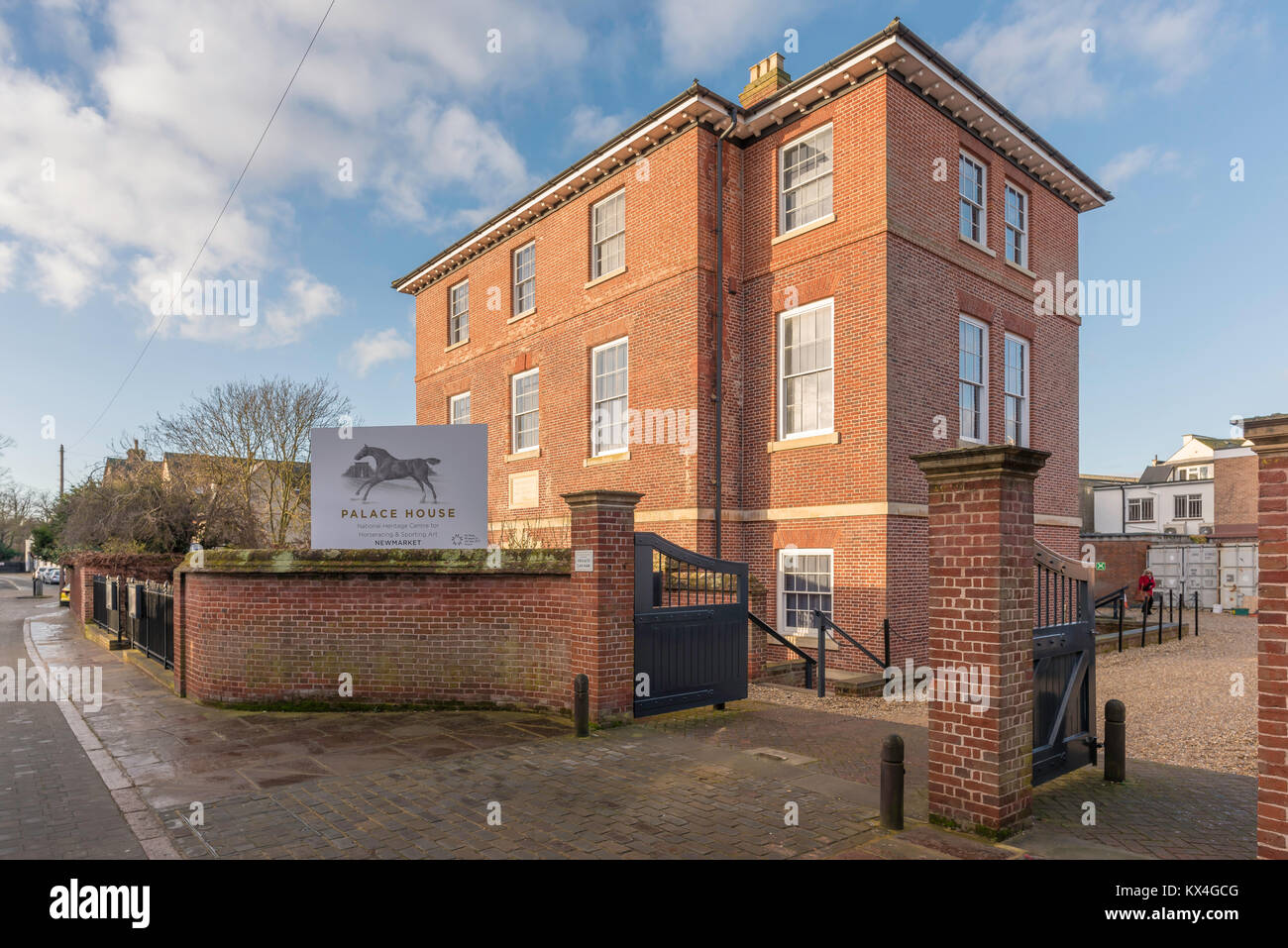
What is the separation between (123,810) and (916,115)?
1494 centimetres

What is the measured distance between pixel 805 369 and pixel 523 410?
8.41 m

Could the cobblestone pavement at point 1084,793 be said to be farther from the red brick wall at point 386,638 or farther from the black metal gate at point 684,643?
the red brick wall at point 386,638

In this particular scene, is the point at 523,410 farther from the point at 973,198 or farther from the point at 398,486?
the point at 973,198

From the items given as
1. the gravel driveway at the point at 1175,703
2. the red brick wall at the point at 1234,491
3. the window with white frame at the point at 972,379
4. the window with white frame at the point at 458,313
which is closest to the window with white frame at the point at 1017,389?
the window with white frame at the point at 972,379

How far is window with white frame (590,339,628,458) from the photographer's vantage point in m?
16.9

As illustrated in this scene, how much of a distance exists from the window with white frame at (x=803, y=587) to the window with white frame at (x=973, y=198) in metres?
7.07

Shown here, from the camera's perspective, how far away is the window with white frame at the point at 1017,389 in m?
16.3

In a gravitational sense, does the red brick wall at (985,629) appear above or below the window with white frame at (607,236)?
below

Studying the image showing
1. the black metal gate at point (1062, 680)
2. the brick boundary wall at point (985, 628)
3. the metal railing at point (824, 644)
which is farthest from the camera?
the metal railing at point (824, 644)

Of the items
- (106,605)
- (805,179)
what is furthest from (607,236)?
(106,605)

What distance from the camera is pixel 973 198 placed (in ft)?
50.7
